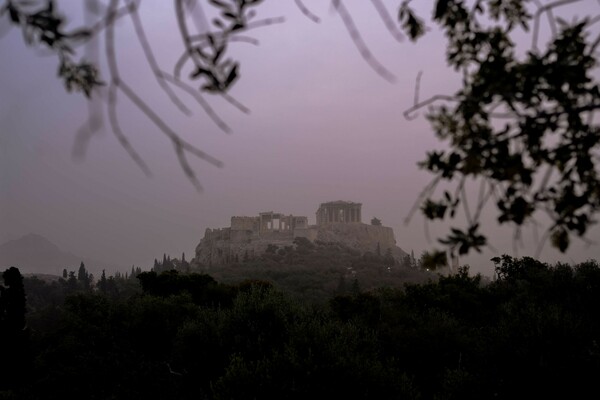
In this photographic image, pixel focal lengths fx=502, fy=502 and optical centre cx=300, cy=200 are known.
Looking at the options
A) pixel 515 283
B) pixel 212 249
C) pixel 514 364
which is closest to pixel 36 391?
pixel 514 364

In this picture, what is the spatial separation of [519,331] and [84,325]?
81.3ft

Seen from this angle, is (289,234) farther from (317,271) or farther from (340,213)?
(317,271)

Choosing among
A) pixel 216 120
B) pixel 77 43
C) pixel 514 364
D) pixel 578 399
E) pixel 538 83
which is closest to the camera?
pixel 216 120

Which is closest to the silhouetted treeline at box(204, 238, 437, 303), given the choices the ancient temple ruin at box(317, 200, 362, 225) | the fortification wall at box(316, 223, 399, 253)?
the fortification wall at box(316, 223, 399, 253)

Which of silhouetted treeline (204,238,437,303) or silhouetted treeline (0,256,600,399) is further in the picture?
silhouetted treeline (204,238,437,303)

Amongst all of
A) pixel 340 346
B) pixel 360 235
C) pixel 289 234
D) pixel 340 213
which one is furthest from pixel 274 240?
pixel 340 346

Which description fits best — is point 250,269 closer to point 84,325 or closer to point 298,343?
point 84,325

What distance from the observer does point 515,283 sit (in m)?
35.5

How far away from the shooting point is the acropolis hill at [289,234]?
155 m

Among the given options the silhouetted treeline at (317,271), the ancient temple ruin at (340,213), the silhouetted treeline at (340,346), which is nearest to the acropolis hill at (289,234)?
the ancient temple ruin at (340,213)

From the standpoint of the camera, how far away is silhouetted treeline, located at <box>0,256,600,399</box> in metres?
15.4

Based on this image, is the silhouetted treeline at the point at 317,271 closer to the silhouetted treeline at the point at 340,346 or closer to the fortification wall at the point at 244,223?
the fortification wall at the point at 244,223

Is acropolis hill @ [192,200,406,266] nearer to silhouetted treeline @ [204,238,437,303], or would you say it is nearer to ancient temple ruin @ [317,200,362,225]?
ancient temple ruin @ [317,200,362,225]

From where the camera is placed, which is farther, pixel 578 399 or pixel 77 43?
pixel 578 399
